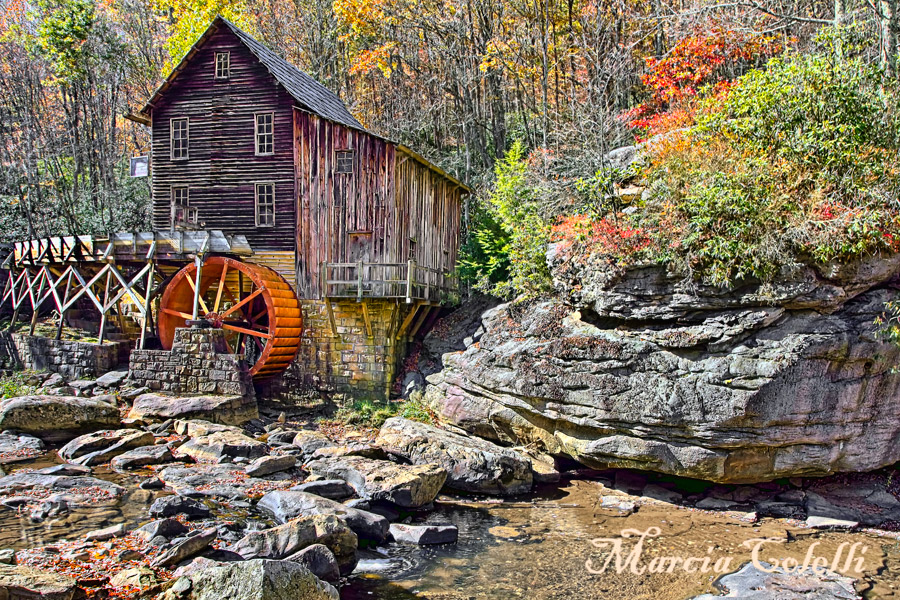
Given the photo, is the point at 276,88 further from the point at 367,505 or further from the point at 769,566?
the point at 769,566

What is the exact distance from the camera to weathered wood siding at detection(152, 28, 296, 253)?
16.6 m

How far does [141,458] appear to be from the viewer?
35.6ft

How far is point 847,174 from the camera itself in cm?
1022

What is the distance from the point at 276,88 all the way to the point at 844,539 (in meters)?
15.7

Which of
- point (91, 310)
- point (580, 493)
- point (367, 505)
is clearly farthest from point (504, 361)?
point (91, 310)

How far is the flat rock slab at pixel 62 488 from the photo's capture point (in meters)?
9.00

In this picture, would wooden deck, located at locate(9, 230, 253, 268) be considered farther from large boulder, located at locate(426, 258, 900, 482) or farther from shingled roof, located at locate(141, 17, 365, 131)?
large boulder, located at locate(426, 258, 900, 482)

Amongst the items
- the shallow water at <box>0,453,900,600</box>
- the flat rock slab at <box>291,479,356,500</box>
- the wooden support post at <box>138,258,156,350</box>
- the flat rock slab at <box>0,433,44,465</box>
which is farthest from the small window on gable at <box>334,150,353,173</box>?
the flat rock slab at <box>0,433,44,465</box>

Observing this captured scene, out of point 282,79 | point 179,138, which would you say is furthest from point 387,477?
point 179,138

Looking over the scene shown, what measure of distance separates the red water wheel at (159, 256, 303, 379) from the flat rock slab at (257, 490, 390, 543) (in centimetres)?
610

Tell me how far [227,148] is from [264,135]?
1.13m

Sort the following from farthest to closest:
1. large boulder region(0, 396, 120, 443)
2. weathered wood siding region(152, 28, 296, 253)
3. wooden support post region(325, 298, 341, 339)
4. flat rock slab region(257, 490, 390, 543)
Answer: weathered wood siding region(152, 28, 296, 253) < wooden support post region(325, 298, 341, 339) < large boulder region(0, 396, 120, 443) < flat rock slab region(257, 490, 390, 543)

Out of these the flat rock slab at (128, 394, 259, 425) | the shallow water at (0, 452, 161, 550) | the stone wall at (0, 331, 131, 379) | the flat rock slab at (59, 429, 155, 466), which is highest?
the stone wall at (0, 331, 131, 379)

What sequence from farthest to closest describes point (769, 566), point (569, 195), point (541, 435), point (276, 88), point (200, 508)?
1. point (276, 88)
2. point (569, 195)
3. point (541, 435)
4. point (200, 508)
5. point (769, 566)
